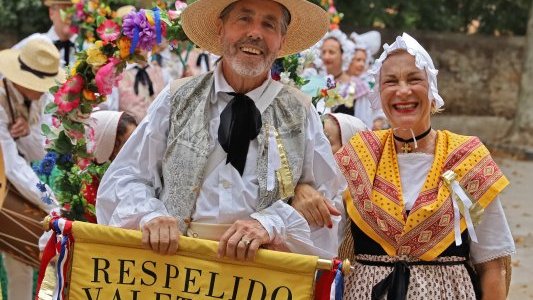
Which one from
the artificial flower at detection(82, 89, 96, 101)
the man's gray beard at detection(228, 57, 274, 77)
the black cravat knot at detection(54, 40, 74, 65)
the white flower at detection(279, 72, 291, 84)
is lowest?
the man's gray beard at detection(228, 57, 274, 77)

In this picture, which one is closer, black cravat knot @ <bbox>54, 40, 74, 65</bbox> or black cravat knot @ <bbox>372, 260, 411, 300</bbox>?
black cravat knot @ <bbox>372, 260, 411, 300</bbox>

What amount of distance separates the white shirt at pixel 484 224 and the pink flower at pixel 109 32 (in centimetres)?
199

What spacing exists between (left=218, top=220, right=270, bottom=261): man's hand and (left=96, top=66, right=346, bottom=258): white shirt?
49mm

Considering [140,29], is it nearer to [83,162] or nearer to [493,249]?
[83,162]

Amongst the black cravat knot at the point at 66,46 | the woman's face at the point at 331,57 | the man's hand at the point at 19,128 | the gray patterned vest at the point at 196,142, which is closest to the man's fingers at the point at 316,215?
the gray patterned vest at the point at 196,142

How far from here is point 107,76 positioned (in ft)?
16.7

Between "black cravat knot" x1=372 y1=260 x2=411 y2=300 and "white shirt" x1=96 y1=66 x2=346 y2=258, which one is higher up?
"white shirt" x1=96 y1=66 x2=346 y2=258

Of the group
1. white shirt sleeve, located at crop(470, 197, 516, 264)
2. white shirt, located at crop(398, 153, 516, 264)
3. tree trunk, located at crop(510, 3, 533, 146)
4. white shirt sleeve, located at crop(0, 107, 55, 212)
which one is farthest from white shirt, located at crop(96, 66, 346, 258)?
tree trunk, located at crop(510, 3, 533, 146)

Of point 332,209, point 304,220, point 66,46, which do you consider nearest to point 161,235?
point 304,220

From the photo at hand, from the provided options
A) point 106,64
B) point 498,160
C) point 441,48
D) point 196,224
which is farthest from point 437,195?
point 441,48

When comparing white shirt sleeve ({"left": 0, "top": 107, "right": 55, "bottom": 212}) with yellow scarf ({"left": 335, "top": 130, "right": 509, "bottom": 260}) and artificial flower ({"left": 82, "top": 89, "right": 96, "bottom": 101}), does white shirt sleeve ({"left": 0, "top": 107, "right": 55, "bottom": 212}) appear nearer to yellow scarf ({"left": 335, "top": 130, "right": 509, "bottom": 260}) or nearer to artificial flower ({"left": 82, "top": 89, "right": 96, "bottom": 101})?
artificial flower ({"left": 82, "top": 89, "right": 96, "bottom": 101})

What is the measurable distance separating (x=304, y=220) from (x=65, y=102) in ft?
7.08

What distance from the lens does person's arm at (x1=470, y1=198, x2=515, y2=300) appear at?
12.6 feet

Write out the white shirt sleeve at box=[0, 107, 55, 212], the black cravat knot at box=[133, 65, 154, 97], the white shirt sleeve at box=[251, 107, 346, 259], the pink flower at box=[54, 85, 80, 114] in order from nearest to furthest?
the white shirt sleeve at box=[251, 107, 346, 259] < the pink flower at box=[54, 85, 80, 114] < the white shirt sleeve at box=[0, 107, 55, 212] < the black cravat knot at box=[133, 65, 154, 97]
